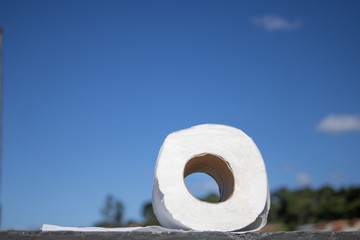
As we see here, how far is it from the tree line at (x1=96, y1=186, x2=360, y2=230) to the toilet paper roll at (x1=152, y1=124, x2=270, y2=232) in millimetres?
33449

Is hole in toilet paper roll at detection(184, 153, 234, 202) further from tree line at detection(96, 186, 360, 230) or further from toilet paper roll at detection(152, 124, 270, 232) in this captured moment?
tree line at detection(96, 186, 360, 230)

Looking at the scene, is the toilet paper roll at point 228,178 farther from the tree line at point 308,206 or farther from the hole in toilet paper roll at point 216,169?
the tree line at point 308,206

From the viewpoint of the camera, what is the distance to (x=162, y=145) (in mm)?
4273

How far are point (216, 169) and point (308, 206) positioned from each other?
52821mm

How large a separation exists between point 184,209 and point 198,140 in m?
0.63

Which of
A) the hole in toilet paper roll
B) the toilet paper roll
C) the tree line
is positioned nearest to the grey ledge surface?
the toilet paper roll

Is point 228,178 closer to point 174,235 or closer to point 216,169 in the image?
point 216,169

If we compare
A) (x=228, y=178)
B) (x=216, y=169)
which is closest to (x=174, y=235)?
(x=228, y=178)

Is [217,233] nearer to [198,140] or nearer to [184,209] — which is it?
[184,209]

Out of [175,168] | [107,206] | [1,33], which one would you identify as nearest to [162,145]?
[175,168]

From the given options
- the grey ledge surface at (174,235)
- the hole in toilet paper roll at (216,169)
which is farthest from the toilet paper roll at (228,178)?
the grey ledge surface at (174,235)

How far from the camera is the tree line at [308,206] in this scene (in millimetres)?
47719

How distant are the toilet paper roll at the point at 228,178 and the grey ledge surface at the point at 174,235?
14 centimetres

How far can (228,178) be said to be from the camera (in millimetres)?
4512
